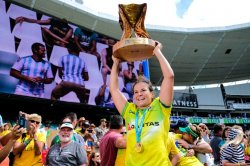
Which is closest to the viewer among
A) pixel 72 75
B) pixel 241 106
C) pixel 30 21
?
pixel 30 21

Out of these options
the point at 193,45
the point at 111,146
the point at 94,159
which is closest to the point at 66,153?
the point at 111,146

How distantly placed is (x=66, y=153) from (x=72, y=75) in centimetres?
1366

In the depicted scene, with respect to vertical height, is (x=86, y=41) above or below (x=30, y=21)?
above

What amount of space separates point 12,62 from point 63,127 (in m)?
11.6

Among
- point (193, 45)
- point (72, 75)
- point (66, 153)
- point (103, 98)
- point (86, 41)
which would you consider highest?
point (193, 45)

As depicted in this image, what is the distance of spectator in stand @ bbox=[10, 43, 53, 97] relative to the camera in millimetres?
14531

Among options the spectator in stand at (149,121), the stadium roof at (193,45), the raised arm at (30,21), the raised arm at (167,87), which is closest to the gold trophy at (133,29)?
the spectator in stand at (149,121)

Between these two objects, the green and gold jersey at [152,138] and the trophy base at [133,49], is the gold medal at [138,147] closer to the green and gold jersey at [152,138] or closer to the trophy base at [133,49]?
the green and gold jersey at [152,138]

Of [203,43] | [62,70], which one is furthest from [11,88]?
[203,43]

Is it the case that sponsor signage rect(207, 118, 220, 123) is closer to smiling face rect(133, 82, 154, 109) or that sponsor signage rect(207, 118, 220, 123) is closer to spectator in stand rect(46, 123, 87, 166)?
spectator in stand rect(46, 123, 87, 166)

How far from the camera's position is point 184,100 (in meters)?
32.9

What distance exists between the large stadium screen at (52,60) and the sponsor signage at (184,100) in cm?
1270

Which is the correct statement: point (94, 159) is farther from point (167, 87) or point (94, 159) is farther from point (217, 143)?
point (167, 87)

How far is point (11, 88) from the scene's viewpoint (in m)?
14.1
